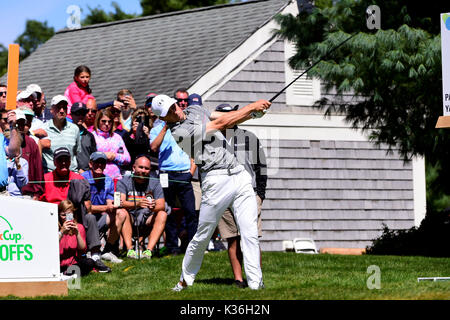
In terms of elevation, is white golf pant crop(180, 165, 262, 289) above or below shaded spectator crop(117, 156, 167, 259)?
above

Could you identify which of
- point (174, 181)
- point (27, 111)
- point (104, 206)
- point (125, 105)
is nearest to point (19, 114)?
point (27, 111)

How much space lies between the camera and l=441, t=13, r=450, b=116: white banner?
1028cm

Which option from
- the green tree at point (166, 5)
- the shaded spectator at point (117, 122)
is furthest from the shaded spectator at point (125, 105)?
the green tree at point (166, 5)

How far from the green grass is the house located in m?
5.44

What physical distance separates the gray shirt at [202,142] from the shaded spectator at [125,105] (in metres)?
5.63

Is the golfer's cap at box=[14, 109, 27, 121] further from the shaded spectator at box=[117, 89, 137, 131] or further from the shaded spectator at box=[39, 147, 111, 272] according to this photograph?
the shaded spectator at box=[117, 89, 137, 131]

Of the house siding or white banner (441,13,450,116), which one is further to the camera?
the house siding

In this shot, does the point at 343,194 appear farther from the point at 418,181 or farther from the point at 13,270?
the point at 13,270

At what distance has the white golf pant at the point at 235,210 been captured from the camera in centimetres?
899

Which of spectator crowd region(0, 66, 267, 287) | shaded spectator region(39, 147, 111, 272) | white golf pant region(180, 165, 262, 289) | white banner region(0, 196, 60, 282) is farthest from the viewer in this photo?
shaded spectator region(39, 147, 111, 272)

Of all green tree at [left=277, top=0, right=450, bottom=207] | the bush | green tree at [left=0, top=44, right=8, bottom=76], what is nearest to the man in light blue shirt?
green tree at [left=277, top=0, right=450, bottom=207]

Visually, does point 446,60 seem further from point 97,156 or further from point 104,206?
point 104,206

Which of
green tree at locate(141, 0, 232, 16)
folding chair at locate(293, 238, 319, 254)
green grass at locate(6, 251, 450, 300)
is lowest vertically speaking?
folding chair at locate(293, 238, 319, 254)
